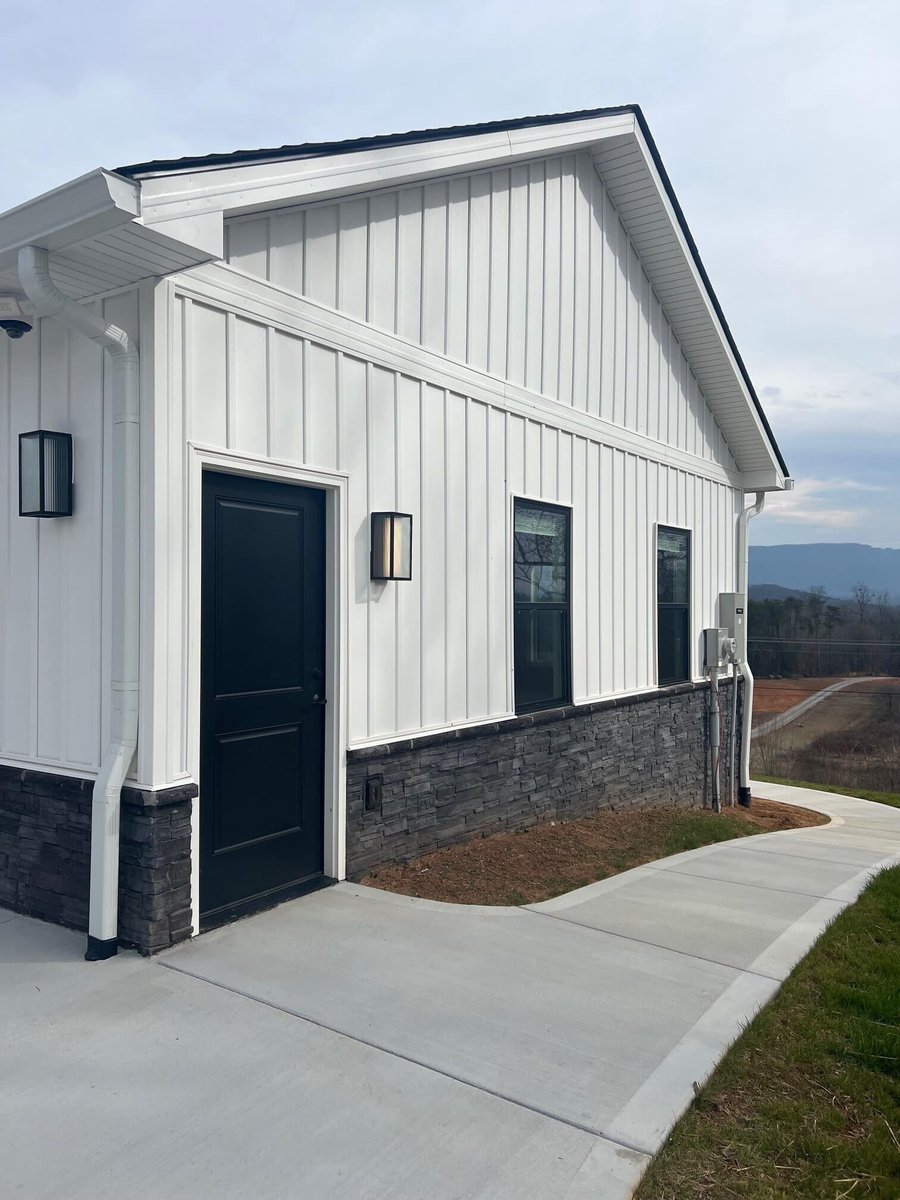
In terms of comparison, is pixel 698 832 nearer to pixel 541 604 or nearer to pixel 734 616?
pixel 541 604

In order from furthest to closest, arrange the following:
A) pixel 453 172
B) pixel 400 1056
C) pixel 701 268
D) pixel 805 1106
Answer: pixel 701 268
pixel 453 172
pixel 400 1056
pixel 805 1106

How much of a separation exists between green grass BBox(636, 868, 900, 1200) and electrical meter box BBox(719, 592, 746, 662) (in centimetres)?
632

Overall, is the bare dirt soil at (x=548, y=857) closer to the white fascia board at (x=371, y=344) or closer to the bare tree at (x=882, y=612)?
the white fascia board at (x=371, y=344)

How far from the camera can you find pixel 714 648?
9.70 metres

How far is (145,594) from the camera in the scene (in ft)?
12.3

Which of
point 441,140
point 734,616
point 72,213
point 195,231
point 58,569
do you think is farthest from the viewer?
point 734,616

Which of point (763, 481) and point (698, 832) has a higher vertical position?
point (763, 481)

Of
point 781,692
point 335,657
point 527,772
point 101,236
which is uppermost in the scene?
point 101,236

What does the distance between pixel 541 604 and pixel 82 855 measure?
3.93m

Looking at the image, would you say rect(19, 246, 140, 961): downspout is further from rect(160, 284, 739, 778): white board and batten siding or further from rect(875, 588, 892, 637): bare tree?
rect(875, 588, 892, 637): bare tree

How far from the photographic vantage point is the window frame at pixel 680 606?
8.67m

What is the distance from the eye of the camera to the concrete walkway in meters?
2.35

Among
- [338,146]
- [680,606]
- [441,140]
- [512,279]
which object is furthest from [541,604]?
[338,146]

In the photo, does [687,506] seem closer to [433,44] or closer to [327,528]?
[433,44]
